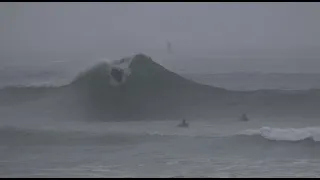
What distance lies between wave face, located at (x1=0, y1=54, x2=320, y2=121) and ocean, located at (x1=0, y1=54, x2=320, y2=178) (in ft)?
0.71

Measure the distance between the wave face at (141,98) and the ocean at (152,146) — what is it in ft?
0.71

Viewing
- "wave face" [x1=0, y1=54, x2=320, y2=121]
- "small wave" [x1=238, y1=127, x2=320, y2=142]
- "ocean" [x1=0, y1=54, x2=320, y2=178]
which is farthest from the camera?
"wave face" [x1=0, y1=54, x2=320, y2=121]

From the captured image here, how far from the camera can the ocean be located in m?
5.36

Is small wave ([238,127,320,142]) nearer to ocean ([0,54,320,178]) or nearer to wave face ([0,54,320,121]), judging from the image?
ocean ([0,54,320,178])

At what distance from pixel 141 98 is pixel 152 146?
3450 mm

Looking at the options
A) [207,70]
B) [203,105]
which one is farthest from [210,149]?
[207,70]

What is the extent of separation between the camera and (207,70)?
1507 cm

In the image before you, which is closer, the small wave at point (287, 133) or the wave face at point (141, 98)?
the small wave at point (287, 133)

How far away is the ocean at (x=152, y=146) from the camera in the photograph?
5.36 meters

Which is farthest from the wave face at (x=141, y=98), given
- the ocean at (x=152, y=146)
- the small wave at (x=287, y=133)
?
the small wave at (x=287, y=133)

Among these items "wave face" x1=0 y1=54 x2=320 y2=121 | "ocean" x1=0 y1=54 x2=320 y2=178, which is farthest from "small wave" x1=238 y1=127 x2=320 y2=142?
"wave face" x1=0 y1=54 x2=320 y2=121

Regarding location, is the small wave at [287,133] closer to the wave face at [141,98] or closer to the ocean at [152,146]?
the ocean at [152,146]

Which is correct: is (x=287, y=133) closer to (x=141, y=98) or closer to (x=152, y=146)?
(x=152, y=146)

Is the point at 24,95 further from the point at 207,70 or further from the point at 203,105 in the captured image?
the point at 207,70
